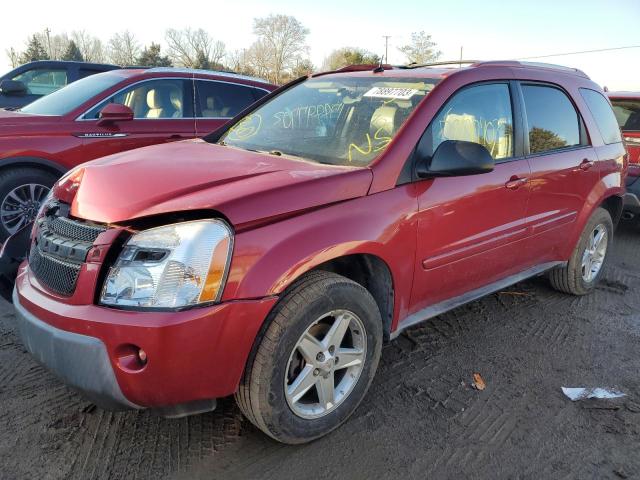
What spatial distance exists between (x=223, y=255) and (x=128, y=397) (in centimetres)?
67

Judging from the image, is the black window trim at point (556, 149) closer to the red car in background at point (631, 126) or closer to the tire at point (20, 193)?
the red car in background at point (631, 126)

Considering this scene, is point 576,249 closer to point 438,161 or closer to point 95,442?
point 438,161

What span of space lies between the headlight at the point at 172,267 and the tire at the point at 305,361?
0.35 meters

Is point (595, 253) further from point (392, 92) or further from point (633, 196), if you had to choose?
point (392, 92)

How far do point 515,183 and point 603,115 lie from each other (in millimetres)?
1821

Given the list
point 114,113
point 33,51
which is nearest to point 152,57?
point 33,51

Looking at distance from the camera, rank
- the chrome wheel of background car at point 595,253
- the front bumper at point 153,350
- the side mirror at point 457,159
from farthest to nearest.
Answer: the chrome wheel of background car at point 595,253, the side mirror at point 457,159, the front bumper at point 153,350

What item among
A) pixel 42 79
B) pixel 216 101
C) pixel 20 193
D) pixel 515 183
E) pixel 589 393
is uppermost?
pixel 42 79

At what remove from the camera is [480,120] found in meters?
3.41

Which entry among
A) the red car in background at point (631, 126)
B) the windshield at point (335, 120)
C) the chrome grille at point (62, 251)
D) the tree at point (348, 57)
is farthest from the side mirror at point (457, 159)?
the tree at point (348, 57)

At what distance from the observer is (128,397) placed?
2094mm

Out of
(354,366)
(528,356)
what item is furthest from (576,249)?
(354,366)

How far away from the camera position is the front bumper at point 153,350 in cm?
204

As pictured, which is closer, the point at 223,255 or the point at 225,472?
the point at 223,255
